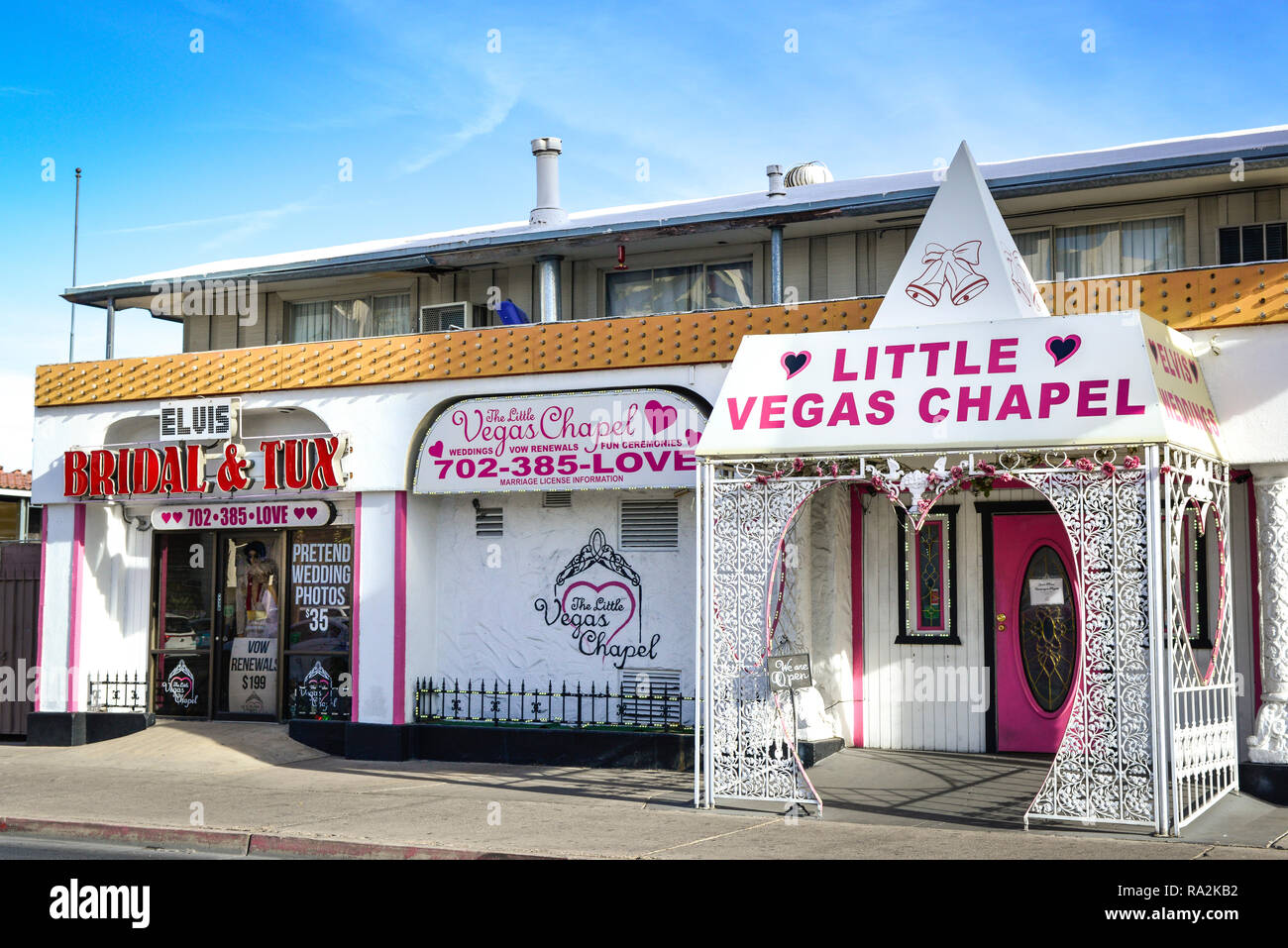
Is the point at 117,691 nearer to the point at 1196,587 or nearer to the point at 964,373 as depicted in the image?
the point at 964,373

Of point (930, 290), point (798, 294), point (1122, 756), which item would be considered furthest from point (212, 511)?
point (1122, 756)

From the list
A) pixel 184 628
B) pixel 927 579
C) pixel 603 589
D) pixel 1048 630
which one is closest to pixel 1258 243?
pixel 1048 630

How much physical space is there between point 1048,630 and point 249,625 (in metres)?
9.80

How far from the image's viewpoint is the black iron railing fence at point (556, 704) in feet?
46.5

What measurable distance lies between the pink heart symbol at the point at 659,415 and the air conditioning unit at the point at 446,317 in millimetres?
3297

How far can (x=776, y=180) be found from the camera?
52.4 feet

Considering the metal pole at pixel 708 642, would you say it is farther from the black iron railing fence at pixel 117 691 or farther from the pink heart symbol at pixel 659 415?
the black iron railing fence at pixel 117 691

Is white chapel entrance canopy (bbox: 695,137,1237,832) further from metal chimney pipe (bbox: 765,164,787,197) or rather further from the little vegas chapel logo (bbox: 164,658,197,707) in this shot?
the little vegas chapel logo (bbox: 164,658,197,707)

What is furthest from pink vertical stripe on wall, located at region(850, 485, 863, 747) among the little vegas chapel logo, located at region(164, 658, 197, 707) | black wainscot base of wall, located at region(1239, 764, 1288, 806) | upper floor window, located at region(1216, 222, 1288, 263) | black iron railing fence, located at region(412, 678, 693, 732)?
the little vegas chapel logo, located at region(164, 658, 197, 707)

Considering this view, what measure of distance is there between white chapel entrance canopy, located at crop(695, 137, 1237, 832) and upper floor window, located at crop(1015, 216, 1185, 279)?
2848mm

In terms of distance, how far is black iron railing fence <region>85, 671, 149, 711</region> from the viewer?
16781 millimetres

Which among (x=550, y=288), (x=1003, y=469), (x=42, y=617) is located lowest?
(x=42, y=617)

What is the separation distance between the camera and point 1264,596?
38.1 ft
